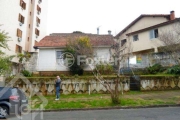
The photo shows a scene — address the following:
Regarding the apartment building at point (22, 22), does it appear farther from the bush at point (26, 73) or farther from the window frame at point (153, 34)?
the window frame at point (153, 34)

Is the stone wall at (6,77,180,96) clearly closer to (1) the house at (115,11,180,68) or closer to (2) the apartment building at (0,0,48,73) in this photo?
(1) the house at (115,11,180,68)

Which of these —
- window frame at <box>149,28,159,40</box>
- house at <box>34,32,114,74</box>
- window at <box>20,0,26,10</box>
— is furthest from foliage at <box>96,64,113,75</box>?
window at <box>20,0,26,10</box>

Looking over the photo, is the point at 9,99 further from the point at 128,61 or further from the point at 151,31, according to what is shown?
the point at 151,31

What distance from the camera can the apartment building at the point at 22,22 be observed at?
2139 centimetres

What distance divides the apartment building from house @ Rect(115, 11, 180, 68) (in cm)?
1544

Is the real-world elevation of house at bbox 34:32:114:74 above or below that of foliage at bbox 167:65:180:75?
above

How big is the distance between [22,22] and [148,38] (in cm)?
2006

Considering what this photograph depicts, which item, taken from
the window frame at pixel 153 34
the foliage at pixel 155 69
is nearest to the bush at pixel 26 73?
the foliage at pixel 155 69

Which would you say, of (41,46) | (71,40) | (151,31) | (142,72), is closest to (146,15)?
(151,31)

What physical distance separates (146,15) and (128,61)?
11.8 meters

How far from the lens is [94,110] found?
874cm

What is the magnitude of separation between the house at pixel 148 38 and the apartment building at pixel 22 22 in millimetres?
15443

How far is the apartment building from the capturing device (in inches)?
842

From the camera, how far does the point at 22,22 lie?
24.9 meters
